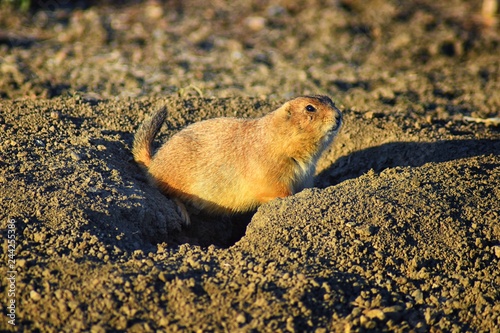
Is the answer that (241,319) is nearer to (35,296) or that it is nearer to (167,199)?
(35,296)

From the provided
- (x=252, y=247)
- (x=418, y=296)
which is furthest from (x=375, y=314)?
(x=252, y=247)

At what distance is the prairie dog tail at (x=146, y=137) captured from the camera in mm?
6707

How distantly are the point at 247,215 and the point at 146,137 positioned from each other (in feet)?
4.67

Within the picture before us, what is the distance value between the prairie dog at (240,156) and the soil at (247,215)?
0.31m

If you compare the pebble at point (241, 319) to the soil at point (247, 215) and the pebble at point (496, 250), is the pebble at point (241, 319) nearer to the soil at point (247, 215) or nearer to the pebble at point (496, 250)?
the soil at point (247, 215)

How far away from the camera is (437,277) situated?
504cm

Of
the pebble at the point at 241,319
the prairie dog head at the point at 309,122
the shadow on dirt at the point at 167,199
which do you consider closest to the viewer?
the pebble at the point at 241,319

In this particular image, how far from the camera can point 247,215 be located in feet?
23.2

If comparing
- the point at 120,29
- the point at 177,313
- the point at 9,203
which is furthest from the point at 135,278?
the point at 120,29

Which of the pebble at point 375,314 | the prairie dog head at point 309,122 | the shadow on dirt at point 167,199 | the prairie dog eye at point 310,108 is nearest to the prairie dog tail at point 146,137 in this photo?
the shadow on dirt at point 167,199

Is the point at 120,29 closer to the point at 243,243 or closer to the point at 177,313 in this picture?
the point at 243,243

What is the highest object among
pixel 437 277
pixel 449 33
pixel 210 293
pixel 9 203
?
pixel 9 203

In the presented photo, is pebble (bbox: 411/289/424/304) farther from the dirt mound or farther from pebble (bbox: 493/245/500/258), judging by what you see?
pebble (bbox: 493/245/500/258)

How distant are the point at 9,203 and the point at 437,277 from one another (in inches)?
141
